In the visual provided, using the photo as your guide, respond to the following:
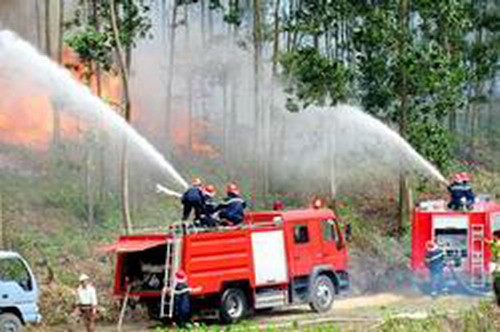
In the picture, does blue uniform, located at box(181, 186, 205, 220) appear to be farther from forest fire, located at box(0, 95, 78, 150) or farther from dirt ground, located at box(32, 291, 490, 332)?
forest fire, located at box(0, 95, 78, 150)

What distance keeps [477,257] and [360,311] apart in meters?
4.32

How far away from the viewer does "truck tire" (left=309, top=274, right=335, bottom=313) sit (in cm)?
2314

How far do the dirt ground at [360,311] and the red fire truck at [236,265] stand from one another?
55 cm

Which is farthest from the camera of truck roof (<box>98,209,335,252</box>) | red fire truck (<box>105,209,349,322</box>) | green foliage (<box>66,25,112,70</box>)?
green foliage (<box>66,25,112,70</box>)

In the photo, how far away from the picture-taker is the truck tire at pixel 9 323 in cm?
1881

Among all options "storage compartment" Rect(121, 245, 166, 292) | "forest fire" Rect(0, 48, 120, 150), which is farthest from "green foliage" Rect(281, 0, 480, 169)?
"storage compartment" Rect(121, 245, 166, 292)

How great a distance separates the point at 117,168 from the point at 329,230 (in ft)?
59.6

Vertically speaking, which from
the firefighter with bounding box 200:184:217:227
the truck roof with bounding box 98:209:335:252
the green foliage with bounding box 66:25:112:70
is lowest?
the truck roof with bounding box 98:209:335:252

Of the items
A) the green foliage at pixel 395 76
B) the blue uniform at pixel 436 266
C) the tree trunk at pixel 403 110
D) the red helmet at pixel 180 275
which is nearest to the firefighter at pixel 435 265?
the blue uniform at pixel 436 266

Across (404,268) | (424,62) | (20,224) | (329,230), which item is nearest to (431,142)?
(424,62)

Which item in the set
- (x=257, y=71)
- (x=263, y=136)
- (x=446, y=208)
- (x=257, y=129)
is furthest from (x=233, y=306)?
(x=263, y=136)

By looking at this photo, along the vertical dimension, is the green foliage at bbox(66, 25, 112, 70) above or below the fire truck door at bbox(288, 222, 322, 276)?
above

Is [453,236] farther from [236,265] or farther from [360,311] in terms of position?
[236,265]

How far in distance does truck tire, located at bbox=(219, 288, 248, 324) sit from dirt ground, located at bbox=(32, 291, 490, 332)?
40cm
